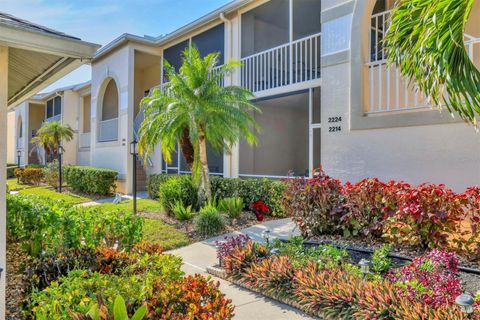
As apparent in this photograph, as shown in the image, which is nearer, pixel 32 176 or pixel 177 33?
pixel 177 33

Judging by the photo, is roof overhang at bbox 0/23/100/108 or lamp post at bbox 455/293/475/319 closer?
lamp post at bbox 455/293/475/319

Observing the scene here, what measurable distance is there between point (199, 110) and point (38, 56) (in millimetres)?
5618

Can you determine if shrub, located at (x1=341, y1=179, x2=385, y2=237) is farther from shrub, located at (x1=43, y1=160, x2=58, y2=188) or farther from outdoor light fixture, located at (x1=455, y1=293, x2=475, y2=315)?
shrub, located at (x1=43, y1=160, x2=58, y2=188)

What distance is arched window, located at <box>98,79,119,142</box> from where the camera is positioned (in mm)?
18703

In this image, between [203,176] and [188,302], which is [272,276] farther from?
[203,176]

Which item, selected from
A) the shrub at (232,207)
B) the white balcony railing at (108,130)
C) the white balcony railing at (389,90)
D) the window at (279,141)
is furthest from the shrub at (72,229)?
the white balcony railing at (108,130)

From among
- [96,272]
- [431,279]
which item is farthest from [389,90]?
[96,272]

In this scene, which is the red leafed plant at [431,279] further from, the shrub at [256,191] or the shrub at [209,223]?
the shrub at [256,191]

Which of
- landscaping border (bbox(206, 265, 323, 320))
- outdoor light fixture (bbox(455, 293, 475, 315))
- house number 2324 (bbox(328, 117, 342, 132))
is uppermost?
house number 2324 (bbox(328, 117, 342, 132))

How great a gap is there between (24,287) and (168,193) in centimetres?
664

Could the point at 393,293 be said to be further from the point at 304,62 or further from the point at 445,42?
the point at 304,62

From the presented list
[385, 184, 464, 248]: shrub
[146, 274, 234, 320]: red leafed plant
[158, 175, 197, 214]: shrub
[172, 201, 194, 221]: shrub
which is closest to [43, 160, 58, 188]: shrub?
[158, 175, 197, 214]: shrub

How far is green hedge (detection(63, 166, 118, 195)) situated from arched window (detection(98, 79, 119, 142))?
2300 millimetres

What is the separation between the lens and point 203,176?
10734 millimetres
